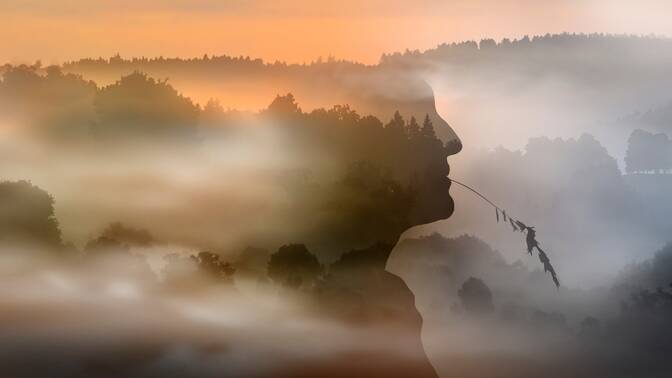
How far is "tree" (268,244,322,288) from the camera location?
4.62 m

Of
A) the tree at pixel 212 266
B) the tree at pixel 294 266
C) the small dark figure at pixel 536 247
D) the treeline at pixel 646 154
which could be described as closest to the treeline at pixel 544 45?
the treeline at pixel 646 154

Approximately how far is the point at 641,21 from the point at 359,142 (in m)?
1.13

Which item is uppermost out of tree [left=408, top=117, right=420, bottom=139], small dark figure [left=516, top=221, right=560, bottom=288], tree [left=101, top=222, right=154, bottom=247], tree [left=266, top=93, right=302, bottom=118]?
tree [left=266, top=93, right=302, bottom=118]

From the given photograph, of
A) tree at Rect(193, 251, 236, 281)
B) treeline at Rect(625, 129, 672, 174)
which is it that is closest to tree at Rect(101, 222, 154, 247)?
tree at Rect(193, 251, 236, 281)

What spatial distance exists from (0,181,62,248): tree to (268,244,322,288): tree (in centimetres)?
82

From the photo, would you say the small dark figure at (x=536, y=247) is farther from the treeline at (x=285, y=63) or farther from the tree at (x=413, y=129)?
the treeline at (x=285, y=63)

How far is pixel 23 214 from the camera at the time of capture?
4625 mm

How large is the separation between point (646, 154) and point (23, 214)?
2292 mm

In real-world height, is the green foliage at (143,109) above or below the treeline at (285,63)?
below

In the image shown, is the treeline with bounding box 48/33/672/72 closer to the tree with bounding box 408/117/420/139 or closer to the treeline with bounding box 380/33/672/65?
the treeline with bounding box 380/33/672/65

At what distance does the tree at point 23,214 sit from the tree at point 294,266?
0.82 meters

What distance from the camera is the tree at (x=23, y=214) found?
462 cm

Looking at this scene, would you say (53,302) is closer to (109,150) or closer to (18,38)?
(109,150)

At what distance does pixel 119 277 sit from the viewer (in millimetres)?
4625
